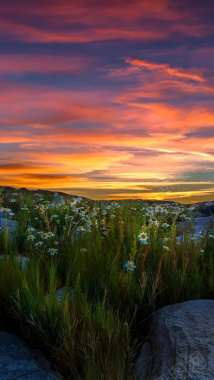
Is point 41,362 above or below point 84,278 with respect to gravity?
below

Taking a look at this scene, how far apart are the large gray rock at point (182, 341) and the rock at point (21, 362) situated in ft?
2.36

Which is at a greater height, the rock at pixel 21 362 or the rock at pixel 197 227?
the rock at pixel 197 227

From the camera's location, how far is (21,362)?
8.29 feet

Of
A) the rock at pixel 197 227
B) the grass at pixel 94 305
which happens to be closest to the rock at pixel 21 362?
the grass at pixel 94 305

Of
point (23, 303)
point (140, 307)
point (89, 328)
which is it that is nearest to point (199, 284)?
point (140, 307)

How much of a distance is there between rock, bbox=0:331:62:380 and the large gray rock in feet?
2.36

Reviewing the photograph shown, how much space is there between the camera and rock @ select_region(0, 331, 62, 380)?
93.7 inches

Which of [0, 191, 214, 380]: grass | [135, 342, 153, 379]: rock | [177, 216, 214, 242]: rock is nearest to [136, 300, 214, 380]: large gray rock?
[135, 342, 153, 379]: rock

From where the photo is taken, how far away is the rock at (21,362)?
2.38 meters

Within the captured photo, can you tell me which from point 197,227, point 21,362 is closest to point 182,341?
point 21,362

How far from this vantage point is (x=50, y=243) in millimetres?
5203

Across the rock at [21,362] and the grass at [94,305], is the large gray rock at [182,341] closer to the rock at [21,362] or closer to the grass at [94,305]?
the grass at [94,305]

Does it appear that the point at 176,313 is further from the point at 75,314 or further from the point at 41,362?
the point at 41,362

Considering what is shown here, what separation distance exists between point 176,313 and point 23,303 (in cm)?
141
